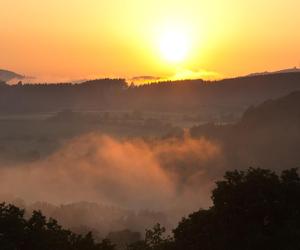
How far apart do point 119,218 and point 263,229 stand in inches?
3950

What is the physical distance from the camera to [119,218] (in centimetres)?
13338

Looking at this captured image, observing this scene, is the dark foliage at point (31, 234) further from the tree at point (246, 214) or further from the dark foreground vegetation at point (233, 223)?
the tree at point (246, 214)

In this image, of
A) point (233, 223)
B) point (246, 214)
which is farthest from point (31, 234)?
point (246, 214)

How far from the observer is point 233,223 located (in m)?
35.5

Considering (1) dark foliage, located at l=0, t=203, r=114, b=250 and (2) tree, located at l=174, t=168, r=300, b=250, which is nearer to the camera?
(1) dark foliage, located at l=0, t=203, r=114, b=250

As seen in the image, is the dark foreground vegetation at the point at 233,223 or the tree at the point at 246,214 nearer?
the dark foreground vegetation at the point at 233,223

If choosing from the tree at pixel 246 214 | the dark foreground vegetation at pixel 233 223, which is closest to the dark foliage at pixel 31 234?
the dark foreground vegetation at pixel 233 223

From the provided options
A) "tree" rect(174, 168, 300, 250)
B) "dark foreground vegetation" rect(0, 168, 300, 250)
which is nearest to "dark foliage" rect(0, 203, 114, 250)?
"dark foreground vegetation" rect(0, 168, 300, 250)

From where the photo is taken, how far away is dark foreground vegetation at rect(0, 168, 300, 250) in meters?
34.0

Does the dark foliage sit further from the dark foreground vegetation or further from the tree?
the tree

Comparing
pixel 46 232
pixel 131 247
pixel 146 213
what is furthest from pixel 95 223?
pixel 46 232

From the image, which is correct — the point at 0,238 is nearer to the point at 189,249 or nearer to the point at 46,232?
the point at 46,232

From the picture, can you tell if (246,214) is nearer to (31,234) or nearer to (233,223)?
(233,223)

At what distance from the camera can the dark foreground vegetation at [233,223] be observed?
34000mm
